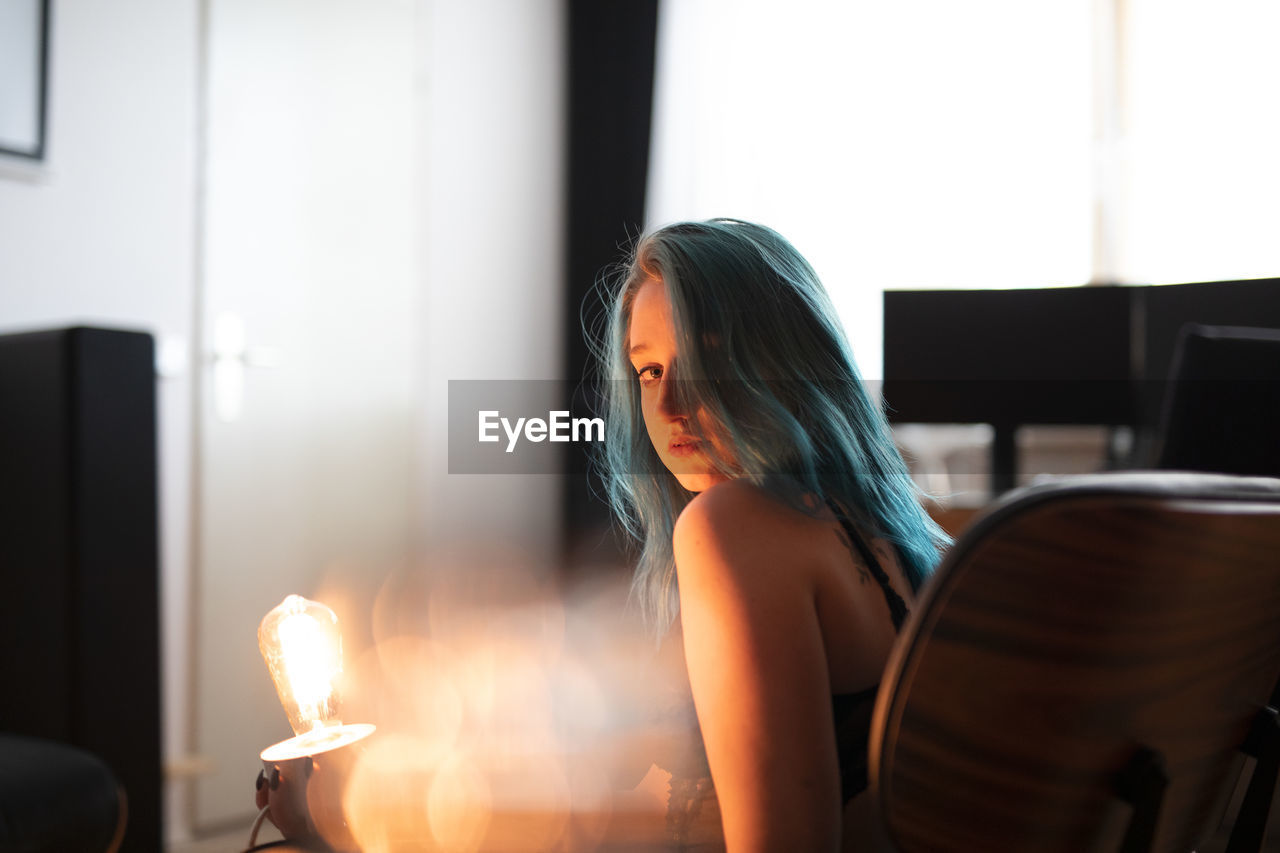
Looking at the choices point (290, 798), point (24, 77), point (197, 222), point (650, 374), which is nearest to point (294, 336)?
point (197, 222)

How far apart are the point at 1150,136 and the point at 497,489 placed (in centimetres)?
229

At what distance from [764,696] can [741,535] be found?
0.11 meters

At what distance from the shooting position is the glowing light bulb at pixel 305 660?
88 centimetres

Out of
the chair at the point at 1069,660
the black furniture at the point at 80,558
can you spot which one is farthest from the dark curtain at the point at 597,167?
the chair at the point at 1069,660

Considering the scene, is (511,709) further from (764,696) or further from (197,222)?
(764,696)

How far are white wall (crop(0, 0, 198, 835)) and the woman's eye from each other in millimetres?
1624

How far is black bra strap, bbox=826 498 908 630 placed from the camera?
2.59 feet

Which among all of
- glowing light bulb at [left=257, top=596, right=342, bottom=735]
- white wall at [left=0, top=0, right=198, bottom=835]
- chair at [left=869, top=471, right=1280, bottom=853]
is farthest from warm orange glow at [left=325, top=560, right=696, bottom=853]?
white wall at [left=0, top=0, right=198, bottom=835]

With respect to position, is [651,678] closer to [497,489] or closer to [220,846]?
[220,846]

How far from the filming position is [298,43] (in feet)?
9.01

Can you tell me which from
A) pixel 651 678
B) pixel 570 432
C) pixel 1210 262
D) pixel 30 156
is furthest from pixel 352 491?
pixel 1210 262

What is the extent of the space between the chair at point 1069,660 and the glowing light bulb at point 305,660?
542 millimetres

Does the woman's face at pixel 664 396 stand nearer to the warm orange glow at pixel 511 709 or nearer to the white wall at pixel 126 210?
the warm orange glow at pixel 511 709

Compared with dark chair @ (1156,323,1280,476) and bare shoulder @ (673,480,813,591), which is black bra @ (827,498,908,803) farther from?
dark chair @ (1156,323,1280,476)
